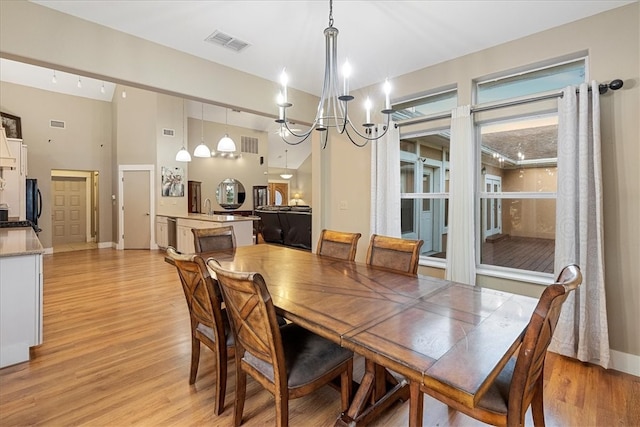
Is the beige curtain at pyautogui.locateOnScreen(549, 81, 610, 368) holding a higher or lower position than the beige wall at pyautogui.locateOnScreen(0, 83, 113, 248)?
lower

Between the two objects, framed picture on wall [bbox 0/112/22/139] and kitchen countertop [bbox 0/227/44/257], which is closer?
kitchen countertop [bbox 0/227/44/257]

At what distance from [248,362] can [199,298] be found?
499 millimetres

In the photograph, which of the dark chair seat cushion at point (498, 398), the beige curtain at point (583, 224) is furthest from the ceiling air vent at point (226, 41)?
the dark chair seat cushion at point (498, 398)

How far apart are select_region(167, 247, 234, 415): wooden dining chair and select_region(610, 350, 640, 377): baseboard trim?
283cm

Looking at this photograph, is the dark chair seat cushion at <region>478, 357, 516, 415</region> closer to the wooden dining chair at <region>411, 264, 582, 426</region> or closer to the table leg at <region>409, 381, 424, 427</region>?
the wooden dining chair at <region>411, 264, 582, 426</region>

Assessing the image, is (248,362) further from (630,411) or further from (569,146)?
(569,146)

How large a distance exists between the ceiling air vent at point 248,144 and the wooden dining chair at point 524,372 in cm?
1027

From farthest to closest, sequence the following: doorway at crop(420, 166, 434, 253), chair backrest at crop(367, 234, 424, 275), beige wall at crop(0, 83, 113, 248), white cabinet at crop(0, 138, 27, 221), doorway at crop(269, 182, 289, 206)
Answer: doorway at crop(269, 182, 289, 206) < beige wall at crop(0, 83, 113, 248) < white cabinet at crop(0, 138, 27, 221) < doorway at crop(420, 166, 434, 253) < chair backrest at crop(367, 234, 424, 275)

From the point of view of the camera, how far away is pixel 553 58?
2682 millimetres

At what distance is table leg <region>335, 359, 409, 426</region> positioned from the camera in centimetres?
156

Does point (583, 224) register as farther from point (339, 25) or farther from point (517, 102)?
point (339, 25)

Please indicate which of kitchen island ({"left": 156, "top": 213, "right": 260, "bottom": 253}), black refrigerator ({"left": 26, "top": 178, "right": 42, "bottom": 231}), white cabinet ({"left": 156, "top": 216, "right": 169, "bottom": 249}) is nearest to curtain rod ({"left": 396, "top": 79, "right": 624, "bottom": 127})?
kitchen island ({"left": 156, "top": 213, "right": 260, "bottom": 253})

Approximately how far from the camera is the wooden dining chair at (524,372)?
1.06m

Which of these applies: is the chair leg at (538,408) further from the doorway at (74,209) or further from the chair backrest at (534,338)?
the doorway at (74,209)
